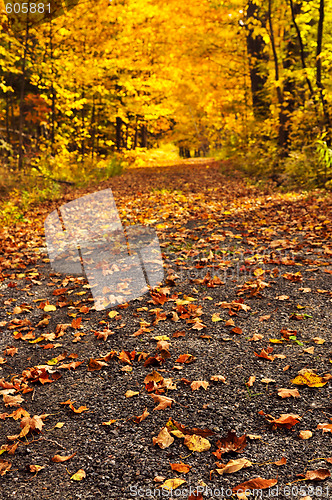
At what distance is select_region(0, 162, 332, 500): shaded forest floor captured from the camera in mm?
1916

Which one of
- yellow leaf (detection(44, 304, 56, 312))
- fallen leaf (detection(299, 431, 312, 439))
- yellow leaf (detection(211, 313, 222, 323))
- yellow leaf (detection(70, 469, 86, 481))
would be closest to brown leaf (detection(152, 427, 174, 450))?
yellow leaf (detection(70, 469, 86, 481))

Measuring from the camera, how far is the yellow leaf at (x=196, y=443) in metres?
2.05

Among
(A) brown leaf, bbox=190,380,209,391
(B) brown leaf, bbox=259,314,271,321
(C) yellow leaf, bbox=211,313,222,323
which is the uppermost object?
(B) brown leaf, bbox=259,314,271,321

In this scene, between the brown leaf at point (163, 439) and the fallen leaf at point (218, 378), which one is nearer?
the brown leaf at point (163, 439)

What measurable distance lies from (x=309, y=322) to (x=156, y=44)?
1808cm

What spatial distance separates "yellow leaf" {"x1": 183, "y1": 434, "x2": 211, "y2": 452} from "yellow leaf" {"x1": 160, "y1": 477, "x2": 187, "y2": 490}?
212 millimetres

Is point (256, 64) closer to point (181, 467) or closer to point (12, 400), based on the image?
point (12, 400)

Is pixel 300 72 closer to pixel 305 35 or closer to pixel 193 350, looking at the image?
pixel 305 35

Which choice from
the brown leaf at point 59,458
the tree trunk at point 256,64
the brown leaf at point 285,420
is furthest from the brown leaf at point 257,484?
the tree trunk at point 256,64

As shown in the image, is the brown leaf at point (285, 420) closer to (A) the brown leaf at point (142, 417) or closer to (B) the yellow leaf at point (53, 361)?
(A) the brown leaf at point (142, 417)

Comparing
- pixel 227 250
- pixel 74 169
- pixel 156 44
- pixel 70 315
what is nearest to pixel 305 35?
pixel 227 250

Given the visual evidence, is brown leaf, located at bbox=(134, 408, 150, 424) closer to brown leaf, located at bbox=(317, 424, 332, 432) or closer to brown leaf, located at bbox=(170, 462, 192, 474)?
brown leaf, located at bbox=(170, 462, 192, 474)

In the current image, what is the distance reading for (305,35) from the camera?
30.8 ft

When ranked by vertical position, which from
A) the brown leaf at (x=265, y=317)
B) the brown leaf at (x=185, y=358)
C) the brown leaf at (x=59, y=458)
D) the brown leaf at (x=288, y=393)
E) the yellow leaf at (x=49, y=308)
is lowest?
the brown leaf at (x=59, y=458)
